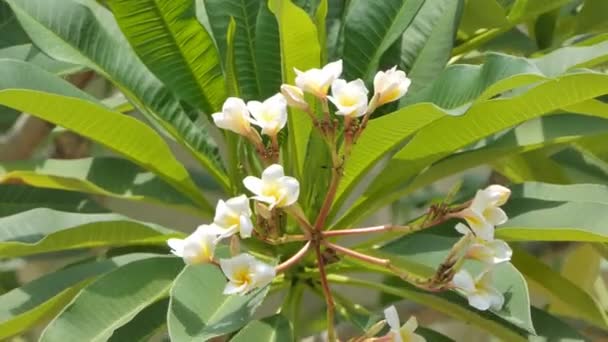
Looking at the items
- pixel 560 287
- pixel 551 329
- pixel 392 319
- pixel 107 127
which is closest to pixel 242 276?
pixel 392 319

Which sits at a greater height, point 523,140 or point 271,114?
point 271,114

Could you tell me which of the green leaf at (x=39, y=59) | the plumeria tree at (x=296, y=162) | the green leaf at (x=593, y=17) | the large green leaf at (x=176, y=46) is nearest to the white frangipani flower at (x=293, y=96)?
the plumeria tree at (x=296, y=162)

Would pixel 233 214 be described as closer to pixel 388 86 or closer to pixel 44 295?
pixel 388 86

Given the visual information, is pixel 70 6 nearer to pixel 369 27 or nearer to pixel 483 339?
pixel 369 27

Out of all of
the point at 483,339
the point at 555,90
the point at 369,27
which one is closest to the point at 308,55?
the point at 369,27

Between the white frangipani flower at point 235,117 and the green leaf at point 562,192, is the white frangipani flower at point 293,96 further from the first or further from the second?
the green leaf at point 562,192

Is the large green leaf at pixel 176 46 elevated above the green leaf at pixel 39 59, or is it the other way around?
the large green leaf at pixel 176 46

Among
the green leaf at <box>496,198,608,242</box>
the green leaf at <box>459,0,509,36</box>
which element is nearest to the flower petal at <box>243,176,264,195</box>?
the green leaf at <box>496,198,608,242</box>
